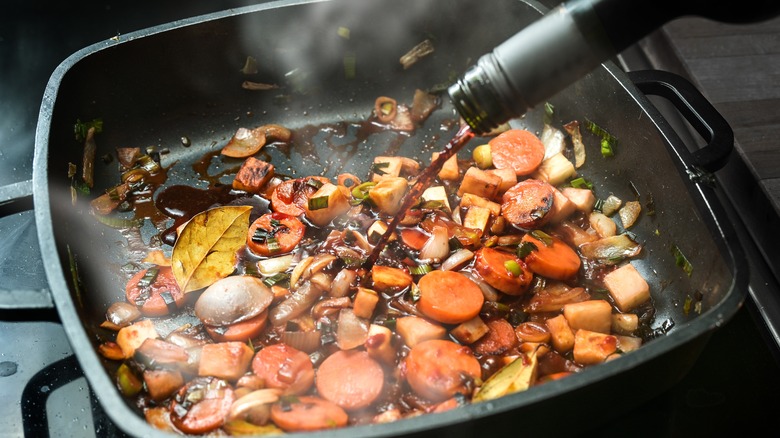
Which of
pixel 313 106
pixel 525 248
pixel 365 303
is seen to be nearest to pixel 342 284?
pixel 365 303

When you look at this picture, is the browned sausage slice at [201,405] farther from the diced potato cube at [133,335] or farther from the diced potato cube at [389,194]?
the diced potato cube at [389,194]

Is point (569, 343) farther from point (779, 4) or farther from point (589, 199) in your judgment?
point (779, 4)

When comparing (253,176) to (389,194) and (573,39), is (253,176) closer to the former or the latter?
(389,194)

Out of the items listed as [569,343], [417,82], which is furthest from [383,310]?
[417,82]

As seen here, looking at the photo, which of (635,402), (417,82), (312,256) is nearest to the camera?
(635,402)

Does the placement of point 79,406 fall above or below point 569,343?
above

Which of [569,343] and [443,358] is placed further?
[569,343]

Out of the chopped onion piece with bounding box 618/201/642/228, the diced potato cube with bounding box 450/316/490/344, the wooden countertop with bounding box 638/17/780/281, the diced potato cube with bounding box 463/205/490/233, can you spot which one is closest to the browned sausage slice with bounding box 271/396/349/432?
the diced potato cube with bounding box 450/316/490/344

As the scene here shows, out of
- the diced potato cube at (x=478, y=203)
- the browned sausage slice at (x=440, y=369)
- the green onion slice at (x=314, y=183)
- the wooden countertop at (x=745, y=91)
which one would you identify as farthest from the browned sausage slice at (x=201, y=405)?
the wooden countertop at (x=745, y=91)
